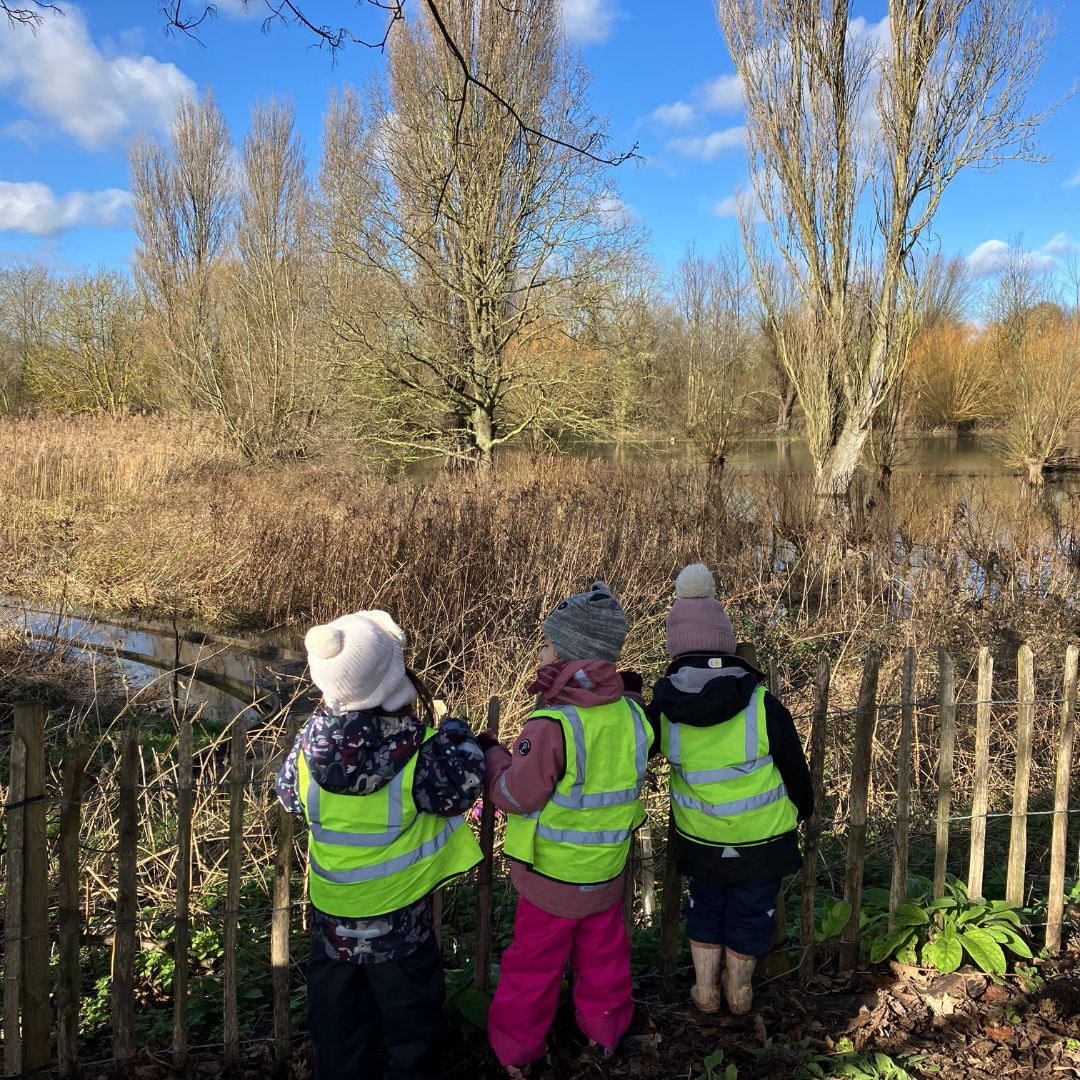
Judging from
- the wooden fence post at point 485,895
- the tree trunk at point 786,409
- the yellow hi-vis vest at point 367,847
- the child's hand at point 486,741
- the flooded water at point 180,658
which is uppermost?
the tree trunk at point 786,409

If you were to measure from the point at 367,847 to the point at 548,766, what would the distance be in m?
0.44

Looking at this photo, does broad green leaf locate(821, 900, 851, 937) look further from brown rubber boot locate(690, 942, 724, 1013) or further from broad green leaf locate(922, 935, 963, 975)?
brown rubber boot locate(690, 942, 724, 1013)

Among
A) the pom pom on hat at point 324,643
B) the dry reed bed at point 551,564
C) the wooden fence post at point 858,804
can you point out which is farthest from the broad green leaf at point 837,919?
the pom pom on hat at point 324,643

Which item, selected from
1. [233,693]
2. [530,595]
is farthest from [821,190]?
[233,693]

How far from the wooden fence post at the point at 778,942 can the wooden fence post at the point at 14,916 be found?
1.96 metres

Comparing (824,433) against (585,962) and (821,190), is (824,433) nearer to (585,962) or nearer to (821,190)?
(821,190)

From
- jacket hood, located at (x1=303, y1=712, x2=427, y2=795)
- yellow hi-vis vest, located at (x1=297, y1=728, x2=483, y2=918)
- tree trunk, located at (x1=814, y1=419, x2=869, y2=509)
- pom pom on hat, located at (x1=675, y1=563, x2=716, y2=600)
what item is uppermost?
tree trunk, located at (x1=814, y1=419, x2=869, y2=509)

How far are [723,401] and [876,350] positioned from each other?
9.63m

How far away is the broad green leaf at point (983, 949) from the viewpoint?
2332 mm

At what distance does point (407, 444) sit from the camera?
14586 mm

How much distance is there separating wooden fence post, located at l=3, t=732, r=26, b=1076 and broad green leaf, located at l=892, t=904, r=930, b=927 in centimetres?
238

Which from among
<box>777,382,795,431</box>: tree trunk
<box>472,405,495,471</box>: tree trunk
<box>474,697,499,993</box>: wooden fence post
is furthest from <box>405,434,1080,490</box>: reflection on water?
<box>474,697,499,993</box>: wooden fence post

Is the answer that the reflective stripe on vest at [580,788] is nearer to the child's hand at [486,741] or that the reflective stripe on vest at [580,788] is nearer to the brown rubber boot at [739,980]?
the child's hand at [486,741]

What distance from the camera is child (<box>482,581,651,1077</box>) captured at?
6.38ft
